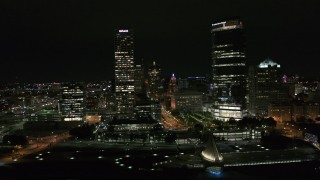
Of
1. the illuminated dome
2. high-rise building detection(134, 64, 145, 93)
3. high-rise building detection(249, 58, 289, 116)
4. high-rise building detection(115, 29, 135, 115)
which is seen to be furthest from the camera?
high-rise building detection(134, 64, 145, 93)

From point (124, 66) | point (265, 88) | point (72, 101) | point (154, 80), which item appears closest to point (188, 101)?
point (124, 66)

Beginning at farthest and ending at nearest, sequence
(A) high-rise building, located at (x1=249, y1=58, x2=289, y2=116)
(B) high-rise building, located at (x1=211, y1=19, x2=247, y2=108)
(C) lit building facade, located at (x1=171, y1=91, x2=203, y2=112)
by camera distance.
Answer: (C) lit building facade, located at (x1=171, y1=91, x2=203, y2=112)
(A) high-rise building, located at (x1=249, y1=58, x2=289, y2=116)
(B) high-rise building, located at (x1=211, y1=19, x2=247, y2=108)

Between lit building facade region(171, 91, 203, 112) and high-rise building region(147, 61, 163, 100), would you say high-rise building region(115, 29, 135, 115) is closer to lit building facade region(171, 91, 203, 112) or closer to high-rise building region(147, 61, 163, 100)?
lit building facade region(171, 91, 203, 112)

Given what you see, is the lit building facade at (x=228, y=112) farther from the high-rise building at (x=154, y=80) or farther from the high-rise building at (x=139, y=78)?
the high-rise building at (x=139, y=78)

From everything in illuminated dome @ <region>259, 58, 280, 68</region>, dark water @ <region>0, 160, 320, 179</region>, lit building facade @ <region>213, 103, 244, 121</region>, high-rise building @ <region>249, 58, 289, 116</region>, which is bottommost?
A: dark water @ <region>0, 160, 320, 179</region>

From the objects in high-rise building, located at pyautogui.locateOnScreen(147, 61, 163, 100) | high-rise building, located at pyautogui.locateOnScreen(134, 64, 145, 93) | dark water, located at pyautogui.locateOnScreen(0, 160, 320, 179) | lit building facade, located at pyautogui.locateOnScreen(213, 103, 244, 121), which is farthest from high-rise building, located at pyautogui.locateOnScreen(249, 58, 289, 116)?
high-rise building, located at pyautogui.locateOnScreen(134, 64, 145, 93)

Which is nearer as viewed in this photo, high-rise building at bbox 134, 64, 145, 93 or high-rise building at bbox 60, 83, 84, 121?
high-rise building at bbox 60, 83, 84, 121
